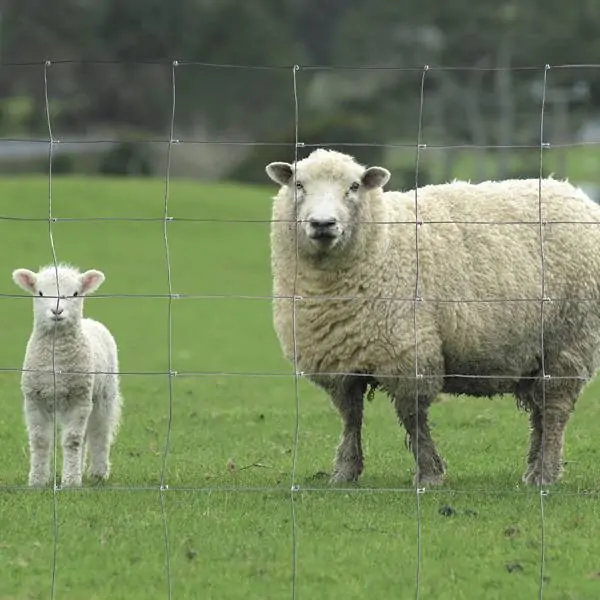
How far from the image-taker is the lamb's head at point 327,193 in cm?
975

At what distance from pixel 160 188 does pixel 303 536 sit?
136 ft

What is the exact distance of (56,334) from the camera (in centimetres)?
987

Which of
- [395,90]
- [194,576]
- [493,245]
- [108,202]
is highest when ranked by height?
[395,90]

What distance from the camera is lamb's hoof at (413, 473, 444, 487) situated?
9977mm

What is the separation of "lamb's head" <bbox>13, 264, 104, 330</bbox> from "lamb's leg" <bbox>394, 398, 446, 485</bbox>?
1933 mm

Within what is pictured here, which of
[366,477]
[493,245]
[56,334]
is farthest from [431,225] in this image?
[56,334]

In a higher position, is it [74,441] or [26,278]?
[26,278]

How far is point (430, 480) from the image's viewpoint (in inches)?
393

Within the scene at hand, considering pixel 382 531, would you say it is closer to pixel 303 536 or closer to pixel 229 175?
pixel 303 536

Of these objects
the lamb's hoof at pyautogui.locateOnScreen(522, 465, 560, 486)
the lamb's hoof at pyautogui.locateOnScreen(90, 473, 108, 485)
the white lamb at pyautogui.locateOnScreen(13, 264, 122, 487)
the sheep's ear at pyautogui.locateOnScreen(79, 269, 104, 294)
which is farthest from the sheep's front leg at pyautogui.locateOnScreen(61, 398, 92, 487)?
the lamb's hoof at pyautogui.locateOnScreen(522, 465, 560, 486)

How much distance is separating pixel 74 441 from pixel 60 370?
415 millimetres

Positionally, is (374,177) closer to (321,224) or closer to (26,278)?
(321,224)

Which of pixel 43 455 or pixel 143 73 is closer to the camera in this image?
pixel 43 455

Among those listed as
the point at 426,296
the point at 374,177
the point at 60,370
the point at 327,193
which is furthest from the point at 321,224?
the point at 60,370
